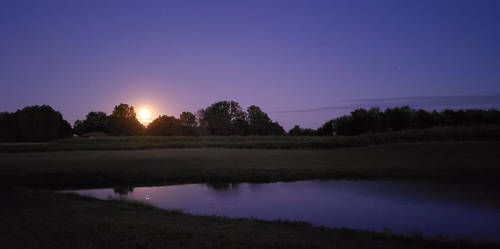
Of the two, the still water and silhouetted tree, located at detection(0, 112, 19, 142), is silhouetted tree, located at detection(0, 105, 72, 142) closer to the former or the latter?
silhouetted tree, located at detection(0, 112, 19, 142)

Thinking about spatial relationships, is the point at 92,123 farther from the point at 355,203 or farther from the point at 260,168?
the point at 355,203

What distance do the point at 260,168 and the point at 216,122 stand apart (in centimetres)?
7781

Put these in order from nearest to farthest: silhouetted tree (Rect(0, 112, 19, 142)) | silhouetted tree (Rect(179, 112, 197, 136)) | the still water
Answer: the still water < silhouetted tree (Rect(0, 112, 19, 142)) < silhouetted tree (Rect(179, 112, 197, 136))

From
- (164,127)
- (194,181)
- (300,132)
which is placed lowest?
(194,181)

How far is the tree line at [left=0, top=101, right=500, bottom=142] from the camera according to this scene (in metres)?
82.7

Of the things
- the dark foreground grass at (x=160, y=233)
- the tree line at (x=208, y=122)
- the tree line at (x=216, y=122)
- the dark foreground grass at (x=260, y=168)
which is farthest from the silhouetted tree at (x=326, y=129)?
the dark foreground grass at (x=160, y=233)

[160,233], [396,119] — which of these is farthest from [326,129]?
[160,233]

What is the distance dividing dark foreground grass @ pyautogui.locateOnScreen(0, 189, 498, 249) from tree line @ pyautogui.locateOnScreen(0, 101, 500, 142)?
228ft

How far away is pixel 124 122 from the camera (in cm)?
10712

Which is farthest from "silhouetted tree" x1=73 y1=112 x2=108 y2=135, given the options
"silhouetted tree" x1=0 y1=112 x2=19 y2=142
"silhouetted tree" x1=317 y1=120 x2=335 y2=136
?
"silhouetted tree" x1=317 y1=120 x2=335 y2=136

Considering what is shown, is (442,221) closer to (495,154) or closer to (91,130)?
(495,154)

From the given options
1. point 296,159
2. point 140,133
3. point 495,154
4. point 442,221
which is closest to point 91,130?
point 140,133

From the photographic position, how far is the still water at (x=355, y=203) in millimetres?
13570

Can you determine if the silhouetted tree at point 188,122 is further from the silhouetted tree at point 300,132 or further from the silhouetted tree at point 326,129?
the silhouetted tree at point 326,129
